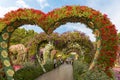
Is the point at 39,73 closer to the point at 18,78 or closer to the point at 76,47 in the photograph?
the point at 18,78

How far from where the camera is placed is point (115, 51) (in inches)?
651

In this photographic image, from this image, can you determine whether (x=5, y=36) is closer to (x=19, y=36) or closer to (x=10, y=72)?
(x=10, y=72)

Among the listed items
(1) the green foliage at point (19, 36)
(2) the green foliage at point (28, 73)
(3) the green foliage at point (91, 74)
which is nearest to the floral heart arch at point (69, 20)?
(3) the green foliage at point (91, 74)

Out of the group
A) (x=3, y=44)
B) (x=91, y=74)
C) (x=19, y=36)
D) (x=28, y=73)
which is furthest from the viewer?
(x=19, y=36)

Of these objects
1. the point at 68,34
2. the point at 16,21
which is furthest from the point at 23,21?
the point at 68,34

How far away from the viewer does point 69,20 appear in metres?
16.1

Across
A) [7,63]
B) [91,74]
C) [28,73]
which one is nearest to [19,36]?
[28,73]

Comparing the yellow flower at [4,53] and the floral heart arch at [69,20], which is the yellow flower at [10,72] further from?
the yellow flower at [4,53]

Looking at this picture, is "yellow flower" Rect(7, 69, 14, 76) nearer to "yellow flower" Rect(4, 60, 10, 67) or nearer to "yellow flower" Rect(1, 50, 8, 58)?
"yellow flower" Rect(4, 60, 10, 67)

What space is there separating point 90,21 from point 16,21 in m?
3.59

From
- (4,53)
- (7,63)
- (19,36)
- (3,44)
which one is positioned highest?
(19,36)

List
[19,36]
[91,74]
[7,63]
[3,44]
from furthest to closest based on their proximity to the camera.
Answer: [19,36] → [7,63] → [3,44] → [91,74]

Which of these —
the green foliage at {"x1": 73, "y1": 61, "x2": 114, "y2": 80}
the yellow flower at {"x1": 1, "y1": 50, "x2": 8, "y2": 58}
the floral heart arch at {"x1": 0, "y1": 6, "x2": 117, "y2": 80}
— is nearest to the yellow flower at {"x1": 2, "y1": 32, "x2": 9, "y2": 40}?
the floral heart arch at {"x1": 0, "y1": 6, "x2": 117, "y2": 80}

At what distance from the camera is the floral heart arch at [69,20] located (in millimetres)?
15492
